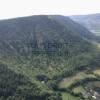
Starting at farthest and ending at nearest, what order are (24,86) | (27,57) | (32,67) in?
(27,57) → (32,67) → (24,86)

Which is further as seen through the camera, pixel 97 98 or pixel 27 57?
pixel 27 57

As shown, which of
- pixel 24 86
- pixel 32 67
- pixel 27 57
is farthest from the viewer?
pixel 27 57

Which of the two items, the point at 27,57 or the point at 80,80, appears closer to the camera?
the point at 80,80

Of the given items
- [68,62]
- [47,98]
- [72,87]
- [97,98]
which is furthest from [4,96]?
[68,62]

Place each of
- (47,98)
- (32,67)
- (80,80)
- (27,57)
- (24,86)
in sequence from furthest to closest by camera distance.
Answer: (27,57) < (32,67) < (80,80) < (24,86) < (47,98)

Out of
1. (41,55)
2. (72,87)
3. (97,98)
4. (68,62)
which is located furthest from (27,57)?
(97,98)

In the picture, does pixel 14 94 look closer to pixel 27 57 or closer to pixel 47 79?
pixel 47 79

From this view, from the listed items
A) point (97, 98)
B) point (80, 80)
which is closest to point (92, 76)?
point (80, 80)

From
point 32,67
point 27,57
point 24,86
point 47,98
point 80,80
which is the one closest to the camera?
point 47,98

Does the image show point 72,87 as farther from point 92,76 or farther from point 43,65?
point 43,65
